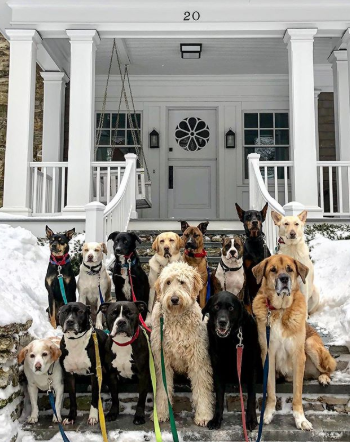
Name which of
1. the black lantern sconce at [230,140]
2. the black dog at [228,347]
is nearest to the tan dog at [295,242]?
the black dog at [228,347]

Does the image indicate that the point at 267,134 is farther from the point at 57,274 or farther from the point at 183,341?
the point at 183,341

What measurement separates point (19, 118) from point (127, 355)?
5097 millimetres

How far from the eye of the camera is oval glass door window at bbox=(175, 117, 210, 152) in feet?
31.4

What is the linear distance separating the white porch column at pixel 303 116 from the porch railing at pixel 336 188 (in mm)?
234

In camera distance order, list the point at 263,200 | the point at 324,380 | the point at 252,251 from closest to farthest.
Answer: the point at 324,380
the point at 252,251
the point at 263,200

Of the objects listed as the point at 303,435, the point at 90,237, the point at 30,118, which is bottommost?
the point at 303,435

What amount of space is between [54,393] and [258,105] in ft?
26.5

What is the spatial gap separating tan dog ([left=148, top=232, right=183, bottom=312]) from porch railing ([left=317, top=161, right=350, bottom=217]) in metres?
3.67

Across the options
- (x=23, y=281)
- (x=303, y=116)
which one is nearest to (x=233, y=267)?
(x=23, y=281)

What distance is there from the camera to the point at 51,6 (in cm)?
672

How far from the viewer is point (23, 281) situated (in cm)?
425

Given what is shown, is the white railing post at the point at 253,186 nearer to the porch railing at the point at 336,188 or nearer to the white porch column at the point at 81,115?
the porch railing at the point at 336,188

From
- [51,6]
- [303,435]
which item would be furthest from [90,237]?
[51,6]

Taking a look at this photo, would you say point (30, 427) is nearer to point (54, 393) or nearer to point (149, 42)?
point (54, 393)
